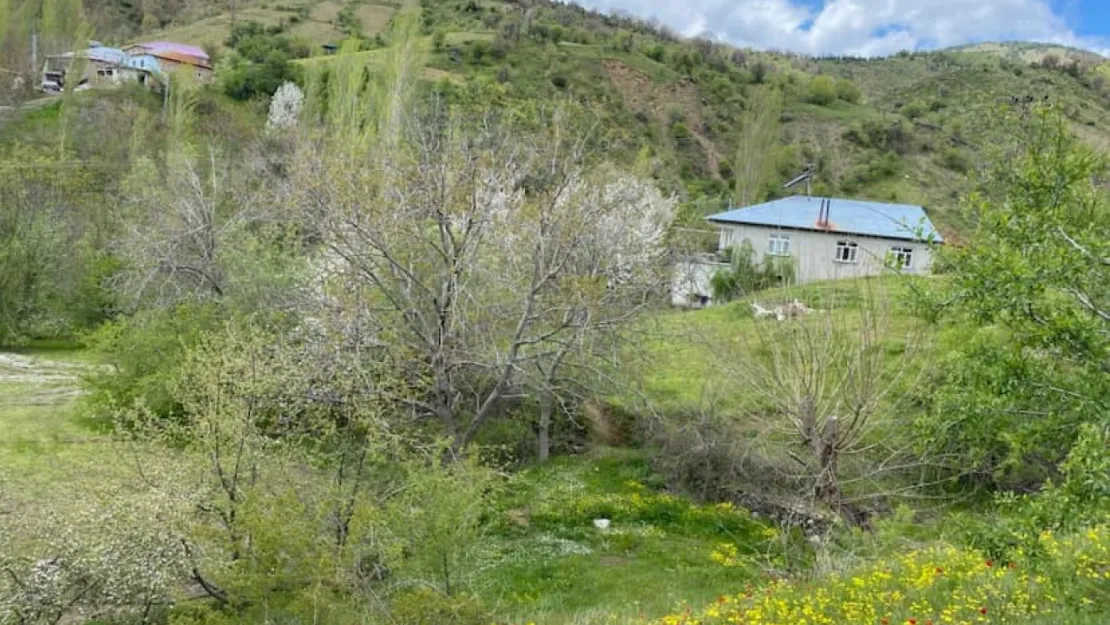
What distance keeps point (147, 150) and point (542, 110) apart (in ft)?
94.6

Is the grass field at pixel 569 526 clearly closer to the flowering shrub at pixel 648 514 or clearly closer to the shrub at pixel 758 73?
the flowering shrub at pixel 648 514

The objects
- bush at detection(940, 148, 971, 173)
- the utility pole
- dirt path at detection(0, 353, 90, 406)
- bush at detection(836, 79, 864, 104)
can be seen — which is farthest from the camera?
bush at detection(836, 79, 864, 104)

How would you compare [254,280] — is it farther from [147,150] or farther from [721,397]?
[147,150]

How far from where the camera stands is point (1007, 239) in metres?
7.68

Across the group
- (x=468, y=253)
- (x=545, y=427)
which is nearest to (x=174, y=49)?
(x=545, y=427)

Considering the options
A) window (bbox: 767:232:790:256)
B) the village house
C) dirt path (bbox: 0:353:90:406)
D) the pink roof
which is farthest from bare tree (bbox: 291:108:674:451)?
the pink roof

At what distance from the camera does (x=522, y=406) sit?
672 inches

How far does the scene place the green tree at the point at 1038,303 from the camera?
6926 mm

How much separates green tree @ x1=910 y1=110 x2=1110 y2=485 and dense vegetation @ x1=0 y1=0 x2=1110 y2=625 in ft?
0.13

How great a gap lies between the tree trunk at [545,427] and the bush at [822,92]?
74.6 meters

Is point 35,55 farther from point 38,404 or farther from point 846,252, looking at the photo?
point 846,252

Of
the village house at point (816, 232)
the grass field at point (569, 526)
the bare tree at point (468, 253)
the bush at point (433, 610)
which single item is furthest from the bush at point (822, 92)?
the bush at point (433, 610)

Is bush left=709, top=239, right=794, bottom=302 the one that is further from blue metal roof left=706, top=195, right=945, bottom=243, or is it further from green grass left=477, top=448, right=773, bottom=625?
green grass left=477, top=448, right=773, bottom=625

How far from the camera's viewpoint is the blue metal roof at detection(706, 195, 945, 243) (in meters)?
37.4
